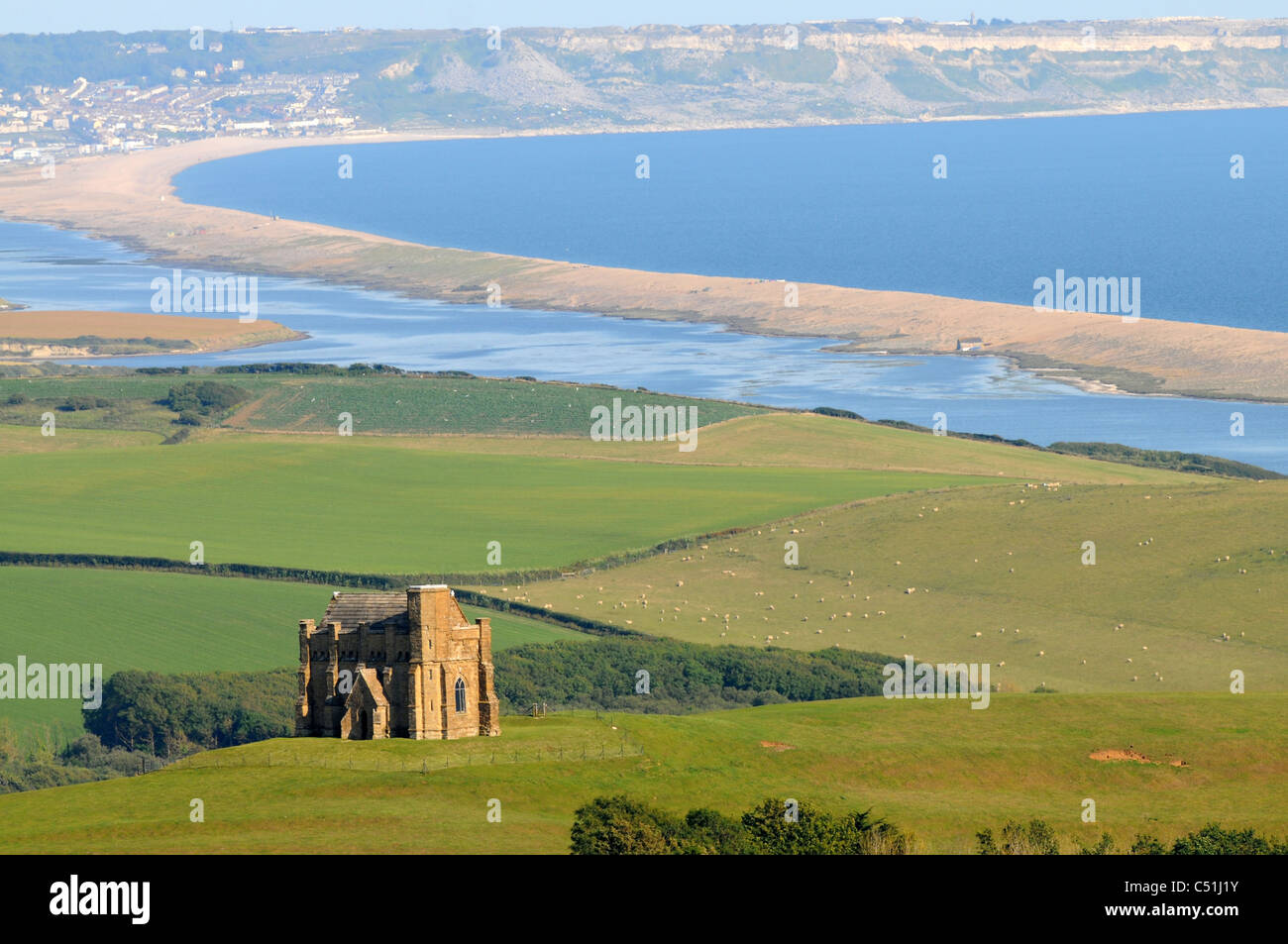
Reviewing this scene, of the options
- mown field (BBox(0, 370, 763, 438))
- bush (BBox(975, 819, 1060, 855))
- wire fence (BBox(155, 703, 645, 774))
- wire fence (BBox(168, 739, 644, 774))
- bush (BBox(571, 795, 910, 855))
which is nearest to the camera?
bush (BBox(571, 795, 910, 855))

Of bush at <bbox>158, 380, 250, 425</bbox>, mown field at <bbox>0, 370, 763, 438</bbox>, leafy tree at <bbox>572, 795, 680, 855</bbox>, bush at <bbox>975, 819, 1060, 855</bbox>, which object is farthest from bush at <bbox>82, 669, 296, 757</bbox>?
bush at <bbox>158, 380, 250, 425</bbox>

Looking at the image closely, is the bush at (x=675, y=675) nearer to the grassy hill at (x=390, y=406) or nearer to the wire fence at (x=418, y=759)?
the wire fence at (x=418, y=759)

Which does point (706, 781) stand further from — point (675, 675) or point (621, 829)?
point (675, 675)

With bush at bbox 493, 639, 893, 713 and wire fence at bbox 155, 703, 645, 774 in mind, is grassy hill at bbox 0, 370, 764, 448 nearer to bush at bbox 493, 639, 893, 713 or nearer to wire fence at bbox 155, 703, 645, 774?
bush at bbox 493, 639, 893, 713
